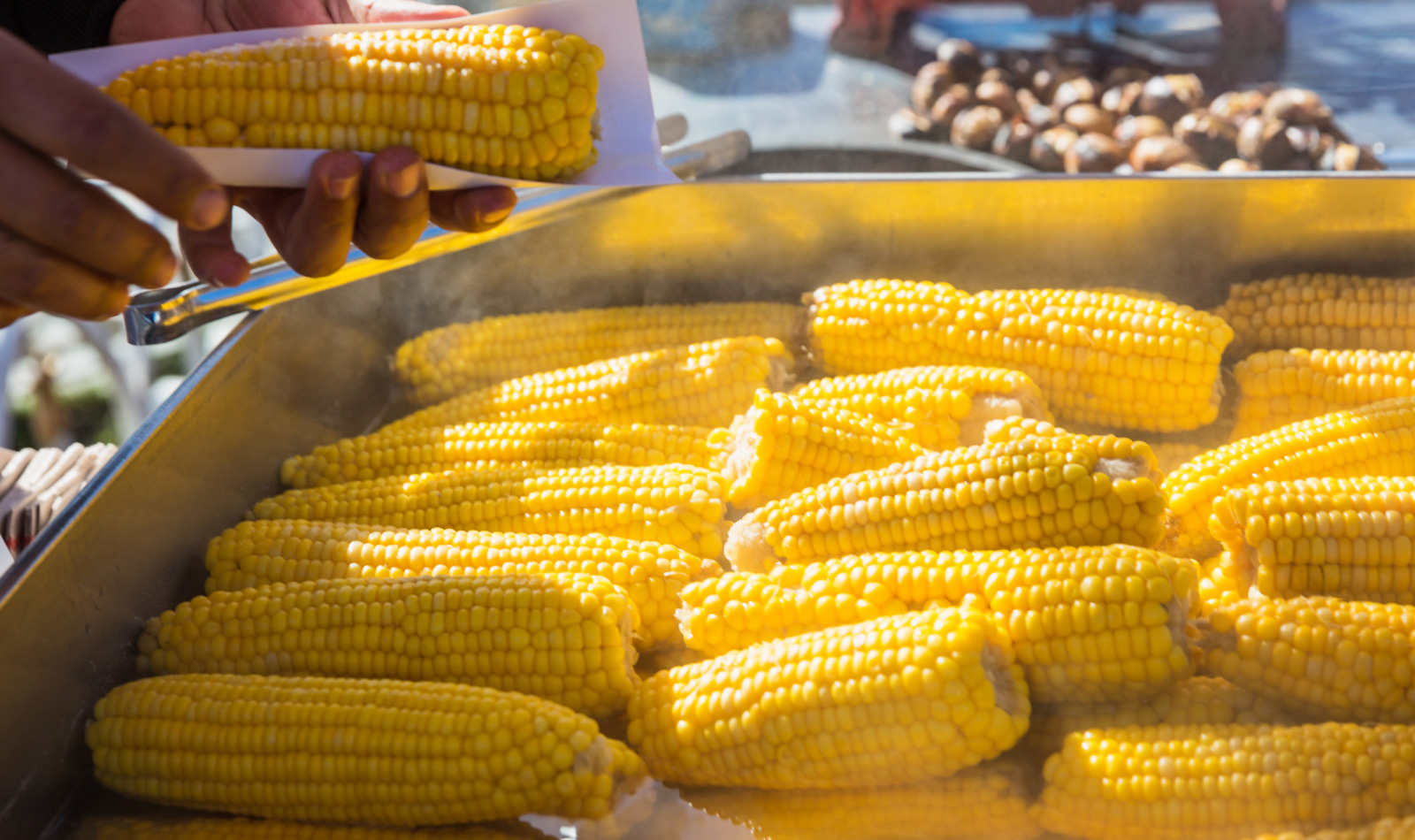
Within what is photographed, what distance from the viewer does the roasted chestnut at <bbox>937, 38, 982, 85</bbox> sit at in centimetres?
431

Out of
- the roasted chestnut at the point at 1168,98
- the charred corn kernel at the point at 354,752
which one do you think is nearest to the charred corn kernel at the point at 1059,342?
the charred corn kernel at the point at 354,752

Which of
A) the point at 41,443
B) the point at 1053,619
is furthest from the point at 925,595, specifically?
the point at 41,443

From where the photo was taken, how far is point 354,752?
149 centimetres

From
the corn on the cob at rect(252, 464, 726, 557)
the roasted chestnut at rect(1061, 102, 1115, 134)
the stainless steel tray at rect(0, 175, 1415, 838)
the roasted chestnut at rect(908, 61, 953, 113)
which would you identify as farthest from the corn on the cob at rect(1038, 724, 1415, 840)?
the roasted chestnut at rect(908, 61, 953, 113)

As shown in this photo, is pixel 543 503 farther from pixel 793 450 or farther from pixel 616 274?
pixel 616 274

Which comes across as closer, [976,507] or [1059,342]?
[976,507]

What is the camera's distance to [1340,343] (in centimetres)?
233

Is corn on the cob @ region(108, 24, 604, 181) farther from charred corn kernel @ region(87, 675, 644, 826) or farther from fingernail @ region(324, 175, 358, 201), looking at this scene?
charred corn kernel @ region(87, 675, 644, 826)

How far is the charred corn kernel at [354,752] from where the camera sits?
1.43 metres

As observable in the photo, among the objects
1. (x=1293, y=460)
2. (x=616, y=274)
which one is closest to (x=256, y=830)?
(x=616, y=274)

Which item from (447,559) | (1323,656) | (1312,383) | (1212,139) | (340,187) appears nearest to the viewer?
(1323,656)

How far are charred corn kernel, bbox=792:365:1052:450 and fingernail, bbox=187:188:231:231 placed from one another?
4.47ft

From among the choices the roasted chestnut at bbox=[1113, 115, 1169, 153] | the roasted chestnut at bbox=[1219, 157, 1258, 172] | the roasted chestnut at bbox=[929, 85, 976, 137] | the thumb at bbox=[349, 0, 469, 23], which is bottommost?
the roasted chestnut at bbox=[1219, 157, 1258, 172]

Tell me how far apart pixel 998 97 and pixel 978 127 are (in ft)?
0.88
